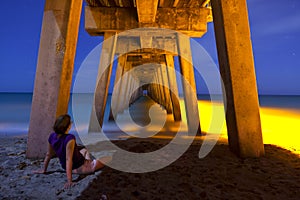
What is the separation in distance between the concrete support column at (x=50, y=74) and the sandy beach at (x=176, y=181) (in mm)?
371

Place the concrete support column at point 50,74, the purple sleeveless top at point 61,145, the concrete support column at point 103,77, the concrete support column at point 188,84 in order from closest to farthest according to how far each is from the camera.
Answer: the purple sleeveless top at point 61,145 < the concrete support column at point 50,74 < the concrete support column at point 103,77 < the concrete support column at point 188,84

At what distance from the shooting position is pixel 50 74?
2.94 meters

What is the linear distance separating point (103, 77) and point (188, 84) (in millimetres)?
2469

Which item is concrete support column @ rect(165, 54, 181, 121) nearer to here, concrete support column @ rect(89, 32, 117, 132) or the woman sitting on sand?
concrete support column @ rect(89, 32, 117, 132)

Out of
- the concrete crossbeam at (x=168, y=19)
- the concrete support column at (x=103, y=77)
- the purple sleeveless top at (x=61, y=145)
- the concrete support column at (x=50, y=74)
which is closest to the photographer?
the purple sleeveless top at (x=61, y=145)

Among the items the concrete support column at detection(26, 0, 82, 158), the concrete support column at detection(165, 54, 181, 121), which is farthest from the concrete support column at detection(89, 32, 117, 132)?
the concrete support column at detection(165, 54, 181, 121)

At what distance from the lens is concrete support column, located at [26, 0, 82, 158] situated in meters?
2.92

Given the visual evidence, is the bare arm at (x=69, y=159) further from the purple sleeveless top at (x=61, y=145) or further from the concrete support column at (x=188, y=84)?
the concrete support column at (x=188, y=84)

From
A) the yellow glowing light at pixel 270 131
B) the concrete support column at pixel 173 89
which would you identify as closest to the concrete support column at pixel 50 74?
the yellow glowing light at pixel 270 131

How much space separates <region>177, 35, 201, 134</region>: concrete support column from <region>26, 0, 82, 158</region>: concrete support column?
12.0ft

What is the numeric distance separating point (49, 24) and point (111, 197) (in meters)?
2.54

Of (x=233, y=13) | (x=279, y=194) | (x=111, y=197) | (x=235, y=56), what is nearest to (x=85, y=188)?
(x=111, y=197)

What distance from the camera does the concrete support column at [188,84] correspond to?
592 cm

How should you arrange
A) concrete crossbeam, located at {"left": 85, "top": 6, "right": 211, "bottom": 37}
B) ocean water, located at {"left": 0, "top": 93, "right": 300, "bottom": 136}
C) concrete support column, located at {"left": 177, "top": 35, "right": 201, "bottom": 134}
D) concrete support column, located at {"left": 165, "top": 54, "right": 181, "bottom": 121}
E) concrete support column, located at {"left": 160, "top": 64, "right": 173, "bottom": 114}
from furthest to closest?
concrete support column, located at {"left": 160, "top": 64, "right": 173, "bottom": 114} → concrete support column, located at {"left": 165, "top": 54, "right": 181, "bottom": 121} → ocean water, located at {"left": 0, "top": 93, "right": 300, "bottom": 136} → concrete support column, located at {"left": 177, "top": 35, "right": 201, "bottom": 134} → concrete crossbeam, located at {"left": 85, "top": 6, "right": 211, "bottom": 37}
